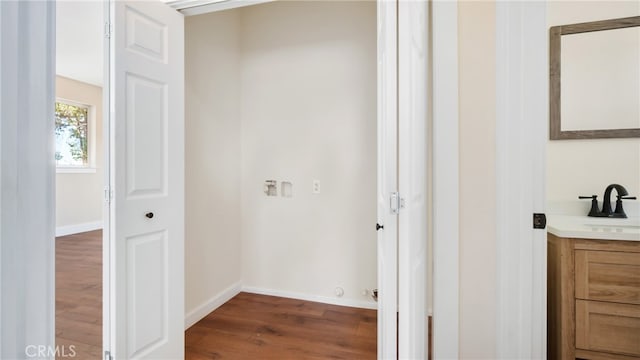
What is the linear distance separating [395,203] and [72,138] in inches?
109

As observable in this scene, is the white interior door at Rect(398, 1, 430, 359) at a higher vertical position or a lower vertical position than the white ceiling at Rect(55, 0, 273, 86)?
lower

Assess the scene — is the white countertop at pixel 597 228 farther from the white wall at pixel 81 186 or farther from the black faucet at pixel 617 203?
the white wall at pixel 81 186

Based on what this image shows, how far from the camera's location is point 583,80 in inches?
73.2

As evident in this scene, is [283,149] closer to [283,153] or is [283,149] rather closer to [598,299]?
[283,153]

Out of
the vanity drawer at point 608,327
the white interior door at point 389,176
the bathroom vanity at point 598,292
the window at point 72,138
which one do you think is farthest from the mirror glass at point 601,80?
the window at point 72,138

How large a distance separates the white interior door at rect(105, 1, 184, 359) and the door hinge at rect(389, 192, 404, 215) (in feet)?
4.30

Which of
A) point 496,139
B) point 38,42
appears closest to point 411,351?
point 496,139

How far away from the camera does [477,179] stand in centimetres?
124

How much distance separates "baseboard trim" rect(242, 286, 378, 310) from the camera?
255 centimetres

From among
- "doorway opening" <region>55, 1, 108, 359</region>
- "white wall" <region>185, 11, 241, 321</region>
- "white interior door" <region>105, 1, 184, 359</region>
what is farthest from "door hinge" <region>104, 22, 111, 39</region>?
"white wall" <region>185, 11, 241, 321</region>

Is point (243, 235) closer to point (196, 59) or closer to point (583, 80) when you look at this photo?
point (196, 59)

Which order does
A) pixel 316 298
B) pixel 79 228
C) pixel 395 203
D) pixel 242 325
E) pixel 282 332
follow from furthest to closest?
pixel 316 298, pixel 79 228, pixel 242 325, pixel 282 332, pixel 395 203

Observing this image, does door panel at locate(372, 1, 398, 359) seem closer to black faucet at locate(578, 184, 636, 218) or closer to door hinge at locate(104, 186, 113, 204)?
door hinge at locate(104, 186, 113, 204)

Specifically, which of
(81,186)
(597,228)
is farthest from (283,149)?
(597,228)
